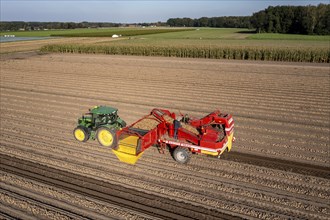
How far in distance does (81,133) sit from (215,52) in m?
29.0

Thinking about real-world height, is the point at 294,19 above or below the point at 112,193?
above

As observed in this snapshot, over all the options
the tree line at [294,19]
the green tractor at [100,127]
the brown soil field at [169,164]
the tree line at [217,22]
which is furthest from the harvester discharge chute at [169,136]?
the tree line at [217,22]

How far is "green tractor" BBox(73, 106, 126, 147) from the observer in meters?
9.65

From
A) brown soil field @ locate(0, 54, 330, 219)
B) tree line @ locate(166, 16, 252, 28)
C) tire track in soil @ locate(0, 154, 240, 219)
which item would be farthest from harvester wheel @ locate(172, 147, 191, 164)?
tree line @ locate(166, 16, 252, 28)

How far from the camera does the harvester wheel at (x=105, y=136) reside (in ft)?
31.1

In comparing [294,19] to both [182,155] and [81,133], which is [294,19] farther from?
[81,133]

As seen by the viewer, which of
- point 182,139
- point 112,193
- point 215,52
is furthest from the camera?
point 215,52

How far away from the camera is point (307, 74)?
2414cm

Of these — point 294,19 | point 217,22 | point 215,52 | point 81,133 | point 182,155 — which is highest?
point 217,22

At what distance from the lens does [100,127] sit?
32.1 feet

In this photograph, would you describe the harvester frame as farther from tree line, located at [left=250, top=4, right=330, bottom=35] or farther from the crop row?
tree line, located at [left=250, top=4, right=330, bottom=35]

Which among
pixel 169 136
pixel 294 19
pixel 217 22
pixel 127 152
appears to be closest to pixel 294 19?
pixel 294 19

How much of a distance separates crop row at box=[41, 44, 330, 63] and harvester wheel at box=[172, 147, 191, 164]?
2887 cm

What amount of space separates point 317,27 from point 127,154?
236ft
